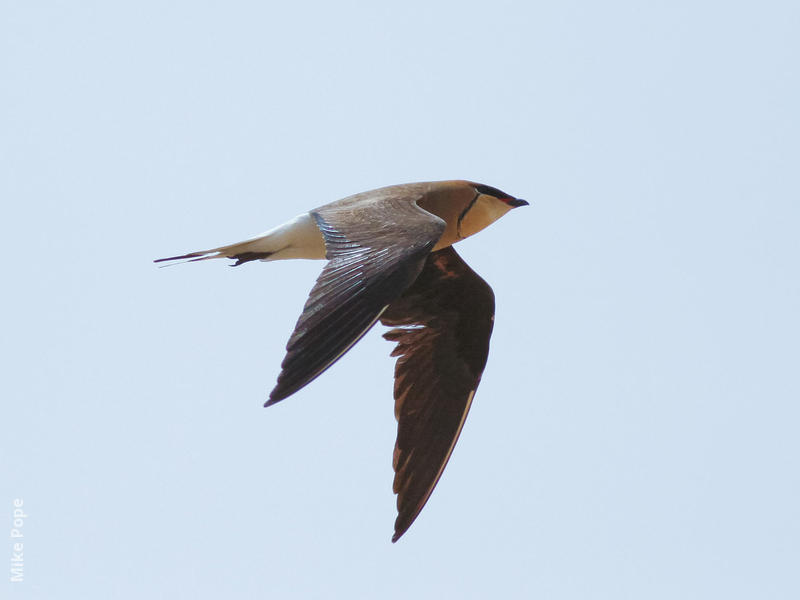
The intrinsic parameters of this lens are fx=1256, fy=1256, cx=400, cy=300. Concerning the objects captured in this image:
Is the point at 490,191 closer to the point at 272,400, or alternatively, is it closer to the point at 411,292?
the point at 411,292

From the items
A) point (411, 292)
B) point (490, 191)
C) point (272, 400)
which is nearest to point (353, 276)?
point (272, 400)

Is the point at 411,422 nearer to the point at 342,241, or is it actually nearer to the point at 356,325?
the point at 342,241

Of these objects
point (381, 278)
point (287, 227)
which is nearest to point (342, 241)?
point (381, 278)

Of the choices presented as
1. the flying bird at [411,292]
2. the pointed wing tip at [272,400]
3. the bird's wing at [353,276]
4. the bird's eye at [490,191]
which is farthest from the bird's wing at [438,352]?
the pointed wing tip at [272,400]

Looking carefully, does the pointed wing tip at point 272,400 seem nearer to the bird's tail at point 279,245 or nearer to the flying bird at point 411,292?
the flying bird at point 411,292

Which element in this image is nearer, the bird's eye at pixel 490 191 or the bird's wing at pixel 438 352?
the bird's wing at pixel 438 352

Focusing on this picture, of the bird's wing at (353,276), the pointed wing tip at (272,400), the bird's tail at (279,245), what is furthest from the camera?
the bird's tail at (279,245)

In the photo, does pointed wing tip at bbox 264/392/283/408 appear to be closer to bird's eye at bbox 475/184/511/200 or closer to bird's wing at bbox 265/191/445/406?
bird's wing at bbox 265/191/445/406

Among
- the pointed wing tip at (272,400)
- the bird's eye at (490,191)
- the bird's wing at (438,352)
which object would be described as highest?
the bird's eye at (490,191)

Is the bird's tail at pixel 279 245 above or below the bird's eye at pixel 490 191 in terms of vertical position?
below

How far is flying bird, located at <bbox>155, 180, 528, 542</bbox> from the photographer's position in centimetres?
631

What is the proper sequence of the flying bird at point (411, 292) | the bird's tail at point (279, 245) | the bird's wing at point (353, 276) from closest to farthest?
the bird's wing at point (353, 276)
the flying bird at point (411, 292)
the bird's tail at point (279, 245)

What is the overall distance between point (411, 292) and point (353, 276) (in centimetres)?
311

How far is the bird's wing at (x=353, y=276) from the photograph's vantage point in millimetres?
5805
